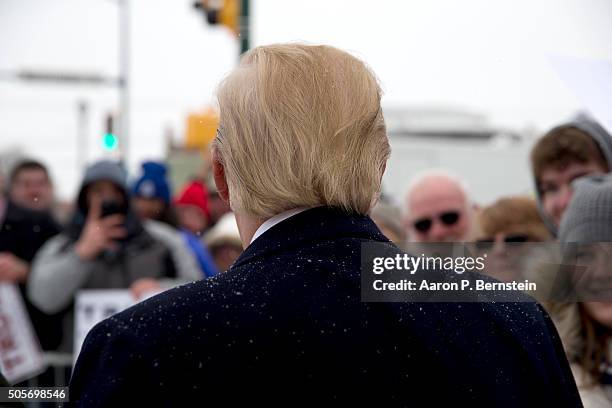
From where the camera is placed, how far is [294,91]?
1.39 metres

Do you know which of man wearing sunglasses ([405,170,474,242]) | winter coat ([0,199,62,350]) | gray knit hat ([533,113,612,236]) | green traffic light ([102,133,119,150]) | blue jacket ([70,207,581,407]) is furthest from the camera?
winter coat ([0,199,62,350])

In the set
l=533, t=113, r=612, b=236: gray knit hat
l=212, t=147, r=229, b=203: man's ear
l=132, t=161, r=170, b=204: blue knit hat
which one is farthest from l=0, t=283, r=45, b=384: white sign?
l=212, t=147, r=229, b=203: man's ear

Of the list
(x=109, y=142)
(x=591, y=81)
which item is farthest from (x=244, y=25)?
(x=591, y=81)

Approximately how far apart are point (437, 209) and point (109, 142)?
1468 millimetres

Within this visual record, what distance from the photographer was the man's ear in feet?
4.93

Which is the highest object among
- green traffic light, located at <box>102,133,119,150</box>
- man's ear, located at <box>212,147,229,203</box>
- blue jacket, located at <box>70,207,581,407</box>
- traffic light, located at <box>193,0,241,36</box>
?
traffic light, located at <box>193,0,241,36</box>

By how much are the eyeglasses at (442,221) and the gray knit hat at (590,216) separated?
Result: 41.4 inches

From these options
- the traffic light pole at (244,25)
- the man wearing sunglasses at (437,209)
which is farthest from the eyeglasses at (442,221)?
the traffic light pole at (244,25)

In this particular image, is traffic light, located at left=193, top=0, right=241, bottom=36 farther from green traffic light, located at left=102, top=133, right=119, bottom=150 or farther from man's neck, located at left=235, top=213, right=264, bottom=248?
man's neck, located at left=235, top=213, right=264, bottom=248

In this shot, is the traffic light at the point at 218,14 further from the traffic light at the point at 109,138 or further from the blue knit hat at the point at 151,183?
the blue knit hat at the point at 151,183

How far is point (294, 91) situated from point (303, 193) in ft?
0.50

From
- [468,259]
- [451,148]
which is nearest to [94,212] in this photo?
[468,259]

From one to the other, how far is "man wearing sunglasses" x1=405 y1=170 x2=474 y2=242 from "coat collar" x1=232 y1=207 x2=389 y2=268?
63.3 inches

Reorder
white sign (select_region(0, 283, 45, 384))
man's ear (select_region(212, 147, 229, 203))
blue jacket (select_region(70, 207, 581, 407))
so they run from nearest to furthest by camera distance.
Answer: blue jacket (select_region(70, 207, 581, 407)) → man's ear (select_region(212, 147, 229, 203)) → white sign (select_region(0, 283, 45, 384))
